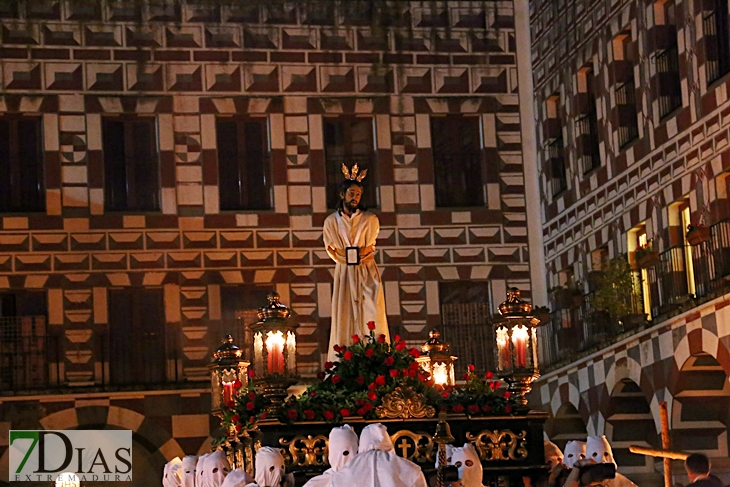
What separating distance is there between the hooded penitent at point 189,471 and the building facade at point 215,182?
1090cm

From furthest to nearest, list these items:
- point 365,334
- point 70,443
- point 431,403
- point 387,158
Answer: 1. point 387,158
2. point 70,443
3. point 365,334
4. point 431,403

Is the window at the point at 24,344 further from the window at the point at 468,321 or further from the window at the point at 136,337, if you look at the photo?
the window at the point at 468,321

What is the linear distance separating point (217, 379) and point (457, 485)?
7435 millimetres

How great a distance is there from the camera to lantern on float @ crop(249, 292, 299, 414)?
1400 centimetres

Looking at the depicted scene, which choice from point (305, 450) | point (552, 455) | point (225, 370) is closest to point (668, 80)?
point (225, 370)

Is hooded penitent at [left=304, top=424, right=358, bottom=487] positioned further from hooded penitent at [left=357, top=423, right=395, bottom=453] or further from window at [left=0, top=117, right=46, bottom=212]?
window at [left=0, top=117, right=46, bottom=212]

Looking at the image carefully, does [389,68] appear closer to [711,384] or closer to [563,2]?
[563,2]

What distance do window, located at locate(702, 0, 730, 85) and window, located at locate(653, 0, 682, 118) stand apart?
4.32 ft

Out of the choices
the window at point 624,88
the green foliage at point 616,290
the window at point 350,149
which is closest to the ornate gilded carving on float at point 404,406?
the green foliage at point 616,290

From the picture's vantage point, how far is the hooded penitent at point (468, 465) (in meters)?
11.7

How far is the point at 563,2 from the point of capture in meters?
26.0

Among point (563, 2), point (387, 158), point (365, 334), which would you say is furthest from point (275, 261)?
point (365, 334)

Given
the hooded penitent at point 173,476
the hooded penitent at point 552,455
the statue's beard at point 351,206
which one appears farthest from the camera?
the hooded penitent at point 173,476

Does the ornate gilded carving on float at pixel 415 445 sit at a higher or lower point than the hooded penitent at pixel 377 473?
higher
